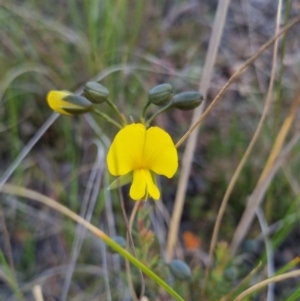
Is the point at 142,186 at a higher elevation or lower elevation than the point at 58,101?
lower

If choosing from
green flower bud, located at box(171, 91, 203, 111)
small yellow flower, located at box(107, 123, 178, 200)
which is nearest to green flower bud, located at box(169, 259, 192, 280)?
small yellow flower, located at box(107, 123, 178, 200)

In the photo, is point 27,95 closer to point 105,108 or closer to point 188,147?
point 105,108

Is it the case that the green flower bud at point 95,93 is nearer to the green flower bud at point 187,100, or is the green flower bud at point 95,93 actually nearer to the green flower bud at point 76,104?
the green flower bud at point 76,104

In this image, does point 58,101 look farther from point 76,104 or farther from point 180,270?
point 180,270

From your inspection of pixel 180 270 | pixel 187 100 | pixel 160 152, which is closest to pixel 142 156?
pixel 160 152

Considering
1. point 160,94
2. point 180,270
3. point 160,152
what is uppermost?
point 160,94

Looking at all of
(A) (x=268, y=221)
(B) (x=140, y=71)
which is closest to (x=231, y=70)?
(B) (x=140, y=71)

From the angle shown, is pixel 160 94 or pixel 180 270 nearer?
pixel 160 94

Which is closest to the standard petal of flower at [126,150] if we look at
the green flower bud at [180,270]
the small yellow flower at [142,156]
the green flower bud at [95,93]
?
the small yellow flower at [142,156]
